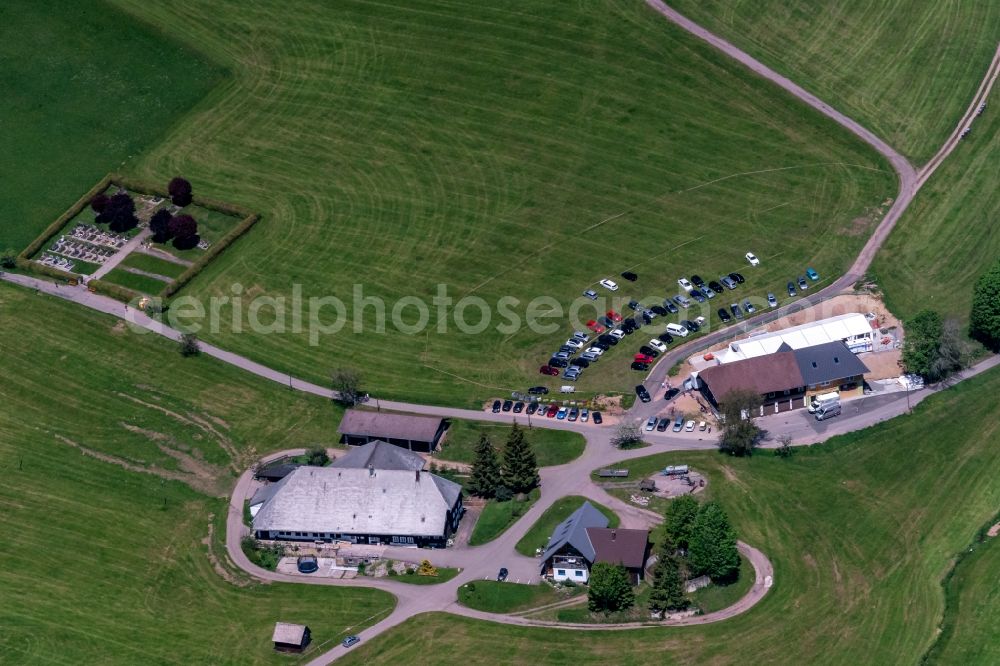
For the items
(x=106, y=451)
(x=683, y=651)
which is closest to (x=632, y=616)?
(x=683, y=651)

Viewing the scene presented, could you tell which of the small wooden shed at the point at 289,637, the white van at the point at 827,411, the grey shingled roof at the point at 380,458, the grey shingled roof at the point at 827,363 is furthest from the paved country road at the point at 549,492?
the grey shingled roof at the point at 380,458

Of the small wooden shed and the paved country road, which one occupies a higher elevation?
the paved country road

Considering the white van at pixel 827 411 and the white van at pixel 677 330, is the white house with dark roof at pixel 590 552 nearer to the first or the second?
the white van at pixel 827 411

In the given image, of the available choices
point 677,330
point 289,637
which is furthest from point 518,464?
point 677,330

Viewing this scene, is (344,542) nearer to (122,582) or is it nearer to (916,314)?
(122,582)

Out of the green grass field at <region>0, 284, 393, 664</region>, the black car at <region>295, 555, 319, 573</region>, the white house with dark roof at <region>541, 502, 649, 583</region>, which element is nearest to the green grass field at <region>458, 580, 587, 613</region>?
the white house with dark roof at <region>541, 502, 649, 583</region>

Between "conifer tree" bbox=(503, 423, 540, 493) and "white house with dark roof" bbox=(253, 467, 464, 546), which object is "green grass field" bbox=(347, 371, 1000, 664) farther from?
"conifer tree" bbox=(503, 423, 540, 493)
